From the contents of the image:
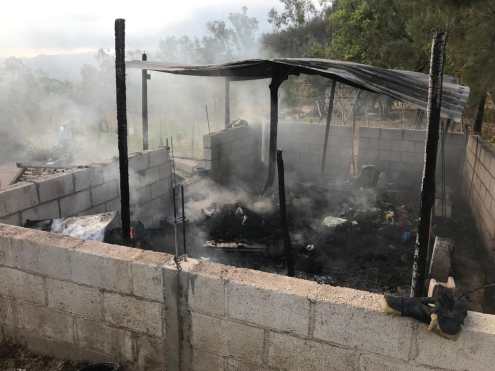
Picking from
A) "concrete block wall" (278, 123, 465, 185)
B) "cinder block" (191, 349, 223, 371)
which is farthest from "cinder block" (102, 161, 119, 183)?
"concrete block wall" (278, 123, 465, 185)

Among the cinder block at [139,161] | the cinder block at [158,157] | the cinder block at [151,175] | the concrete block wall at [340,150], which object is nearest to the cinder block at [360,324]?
the cinder block at [139,161]

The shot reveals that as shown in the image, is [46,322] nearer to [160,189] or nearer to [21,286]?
[21,286]

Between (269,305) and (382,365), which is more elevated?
(269,305)

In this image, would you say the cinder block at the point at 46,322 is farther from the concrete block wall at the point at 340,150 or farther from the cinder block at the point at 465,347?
the concrete block wall at the point at 340,150

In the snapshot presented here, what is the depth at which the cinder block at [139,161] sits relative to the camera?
7.05 m

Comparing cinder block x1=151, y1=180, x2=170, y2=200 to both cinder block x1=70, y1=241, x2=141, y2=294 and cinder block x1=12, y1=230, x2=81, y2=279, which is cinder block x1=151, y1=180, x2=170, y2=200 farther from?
cinder block x1=70, y1=241, x2=141, y2=294

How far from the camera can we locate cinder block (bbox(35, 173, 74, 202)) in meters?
5.41

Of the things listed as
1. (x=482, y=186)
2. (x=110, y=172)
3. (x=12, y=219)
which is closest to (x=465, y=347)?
(x=12, y=219)

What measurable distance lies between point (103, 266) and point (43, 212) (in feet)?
8.20

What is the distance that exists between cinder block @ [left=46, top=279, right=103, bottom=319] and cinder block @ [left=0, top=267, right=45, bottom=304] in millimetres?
117

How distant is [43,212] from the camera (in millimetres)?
5457

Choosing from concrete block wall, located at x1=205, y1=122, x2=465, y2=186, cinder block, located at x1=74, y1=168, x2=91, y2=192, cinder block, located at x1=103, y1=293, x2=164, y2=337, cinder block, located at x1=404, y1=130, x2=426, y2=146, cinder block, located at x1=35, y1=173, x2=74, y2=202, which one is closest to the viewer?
cinder block, located at x1=103, y1=293, x2=164, y2=337

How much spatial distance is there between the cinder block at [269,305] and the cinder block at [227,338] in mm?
98

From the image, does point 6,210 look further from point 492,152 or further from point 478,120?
point 478,120
